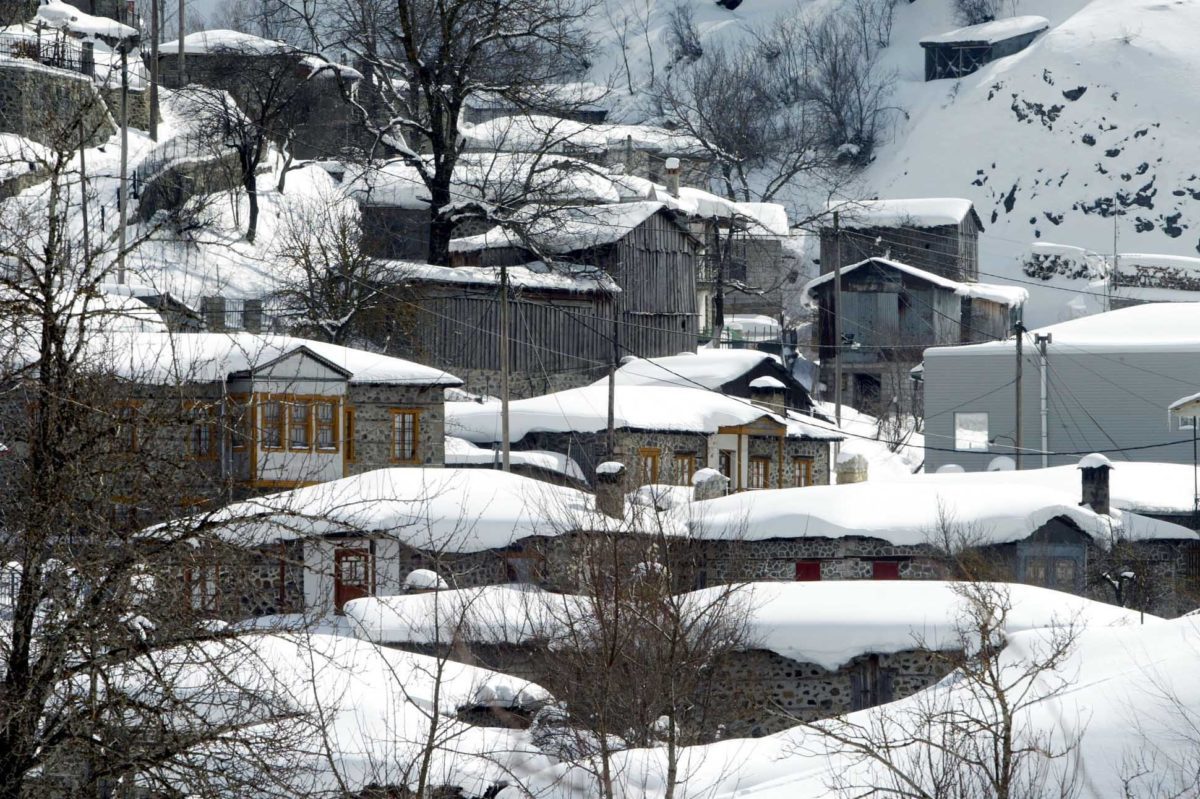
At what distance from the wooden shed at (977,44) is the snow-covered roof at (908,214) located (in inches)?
1329

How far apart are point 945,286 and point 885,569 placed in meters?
32.6

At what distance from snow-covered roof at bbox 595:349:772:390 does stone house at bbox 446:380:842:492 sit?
1247 mm

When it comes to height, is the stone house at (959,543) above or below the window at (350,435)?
below

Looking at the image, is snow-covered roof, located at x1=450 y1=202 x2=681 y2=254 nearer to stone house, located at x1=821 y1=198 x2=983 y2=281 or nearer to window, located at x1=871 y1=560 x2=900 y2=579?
window, located at x1=871 y1=560 x2=900 y2=579

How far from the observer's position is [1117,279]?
6944 cm

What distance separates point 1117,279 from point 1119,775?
61.6m

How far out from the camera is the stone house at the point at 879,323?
2144 inches

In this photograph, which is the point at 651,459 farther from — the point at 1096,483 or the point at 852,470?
the point at 1096,483

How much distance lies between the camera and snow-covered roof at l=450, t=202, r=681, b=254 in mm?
39812

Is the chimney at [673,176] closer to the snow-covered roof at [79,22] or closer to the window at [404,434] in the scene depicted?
the snow-covered roof at [79,22]

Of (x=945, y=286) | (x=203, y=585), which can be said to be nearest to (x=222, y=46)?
(x=945, y=286)

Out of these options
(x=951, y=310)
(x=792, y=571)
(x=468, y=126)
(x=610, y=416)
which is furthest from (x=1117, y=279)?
(x=792, y=571)

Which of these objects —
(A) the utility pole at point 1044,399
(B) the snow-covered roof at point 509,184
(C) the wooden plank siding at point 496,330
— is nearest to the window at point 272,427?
(C) the wooden plank siding at point 496,330

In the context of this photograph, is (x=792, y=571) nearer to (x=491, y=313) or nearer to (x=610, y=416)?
(x=610, y=416)
